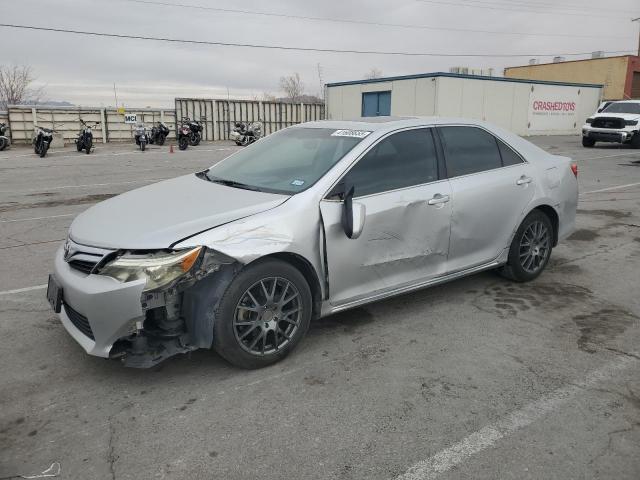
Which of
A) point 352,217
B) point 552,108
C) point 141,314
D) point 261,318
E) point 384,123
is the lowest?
point 261,318

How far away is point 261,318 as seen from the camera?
339 cm

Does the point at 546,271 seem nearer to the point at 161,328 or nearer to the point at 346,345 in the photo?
the point at 346,345

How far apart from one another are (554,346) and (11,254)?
583 cm

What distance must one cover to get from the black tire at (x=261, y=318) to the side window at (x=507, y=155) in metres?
2.45

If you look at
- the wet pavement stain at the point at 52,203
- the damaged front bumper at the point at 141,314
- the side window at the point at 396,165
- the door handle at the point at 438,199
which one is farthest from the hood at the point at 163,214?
the wet pavement stain at the point at 52,203

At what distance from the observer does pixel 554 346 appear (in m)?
3.88

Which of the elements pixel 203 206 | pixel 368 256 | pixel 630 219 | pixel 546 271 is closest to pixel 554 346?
pixel 368 256

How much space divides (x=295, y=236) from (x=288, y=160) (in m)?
1.02

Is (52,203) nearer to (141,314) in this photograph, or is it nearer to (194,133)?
(141,314)

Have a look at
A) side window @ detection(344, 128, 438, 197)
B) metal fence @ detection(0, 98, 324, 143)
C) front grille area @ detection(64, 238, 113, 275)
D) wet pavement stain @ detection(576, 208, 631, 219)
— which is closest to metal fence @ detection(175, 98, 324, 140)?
metal fence @ detection(0, 98, 324, 143)

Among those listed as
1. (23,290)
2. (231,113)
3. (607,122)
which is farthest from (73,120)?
(607,122)

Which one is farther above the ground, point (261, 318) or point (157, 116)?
point (157, 116)

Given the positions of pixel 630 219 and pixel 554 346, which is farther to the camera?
pixel 630 219

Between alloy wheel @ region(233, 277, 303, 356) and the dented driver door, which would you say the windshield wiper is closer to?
the dented driver door
